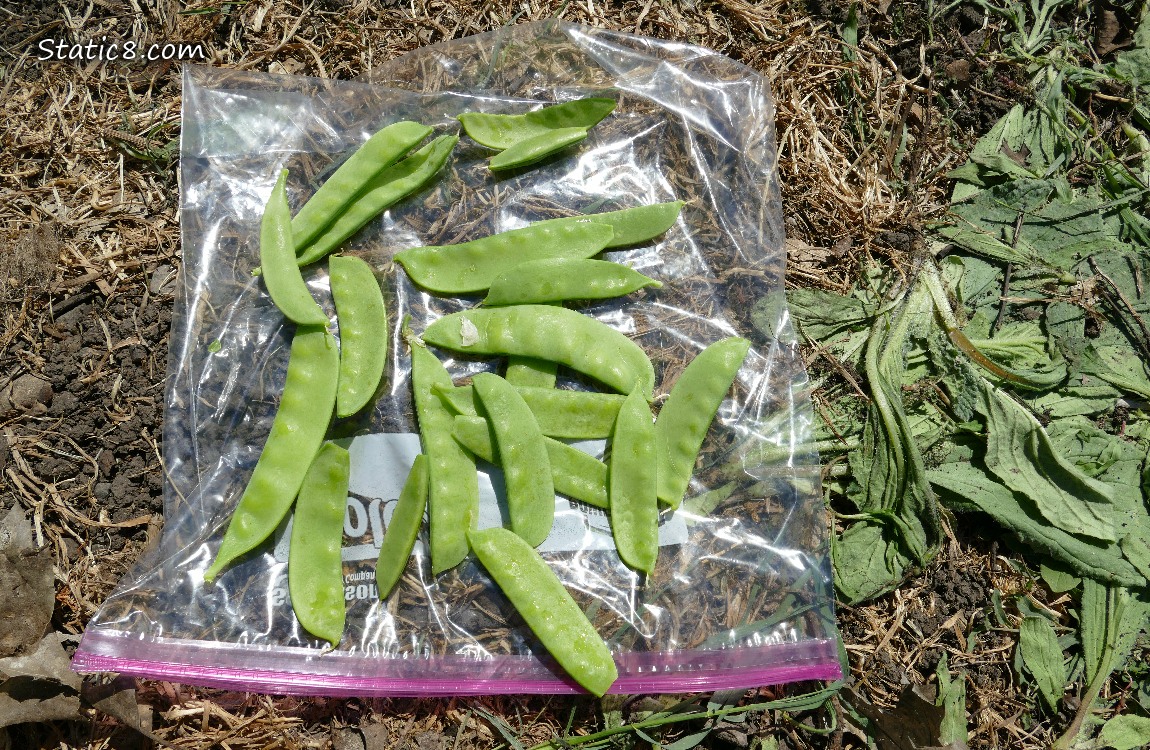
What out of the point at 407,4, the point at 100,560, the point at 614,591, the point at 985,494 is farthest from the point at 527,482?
the point at 407,4

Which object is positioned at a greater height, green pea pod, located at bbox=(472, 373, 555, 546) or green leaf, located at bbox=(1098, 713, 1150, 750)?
green pea pod, located at bbox=(472, 373, 555, 546)

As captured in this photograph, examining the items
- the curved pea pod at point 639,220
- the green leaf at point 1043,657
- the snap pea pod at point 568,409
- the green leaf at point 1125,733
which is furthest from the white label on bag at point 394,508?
the green leaf at point 1125,733

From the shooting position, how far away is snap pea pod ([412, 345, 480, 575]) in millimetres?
2539

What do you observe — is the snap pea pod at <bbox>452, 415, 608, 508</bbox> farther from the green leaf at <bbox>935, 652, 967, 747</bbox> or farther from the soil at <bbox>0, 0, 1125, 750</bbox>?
the green leaf at <bbox>935, 652, 967, 747</bbox>

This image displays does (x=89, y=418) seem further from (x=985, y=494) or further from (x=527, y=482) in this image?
(x=985, y=494)

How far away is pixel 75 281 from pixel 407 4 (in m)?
1.77

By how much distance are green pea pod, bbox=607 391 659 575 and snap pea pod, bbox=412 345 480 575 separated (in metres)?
0.51

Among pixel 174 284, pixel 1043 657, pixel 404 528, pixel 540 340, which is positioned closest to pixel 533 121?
pixel 540 340

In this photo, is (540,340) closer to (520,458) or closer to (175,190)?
(520,458)

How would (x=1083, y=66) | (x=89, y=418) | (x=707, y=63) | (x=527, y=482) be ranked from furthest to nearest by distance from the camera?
(x=1083, y=66), (x=707, y=63), (x=89, y=418), (x=527, y=482)

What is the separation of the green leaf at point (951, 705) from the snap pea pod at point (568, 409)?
1.63 metres

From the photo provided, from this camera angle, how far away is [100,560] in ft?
8.72

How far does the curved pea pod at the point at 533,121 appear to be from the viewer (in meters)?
2.89

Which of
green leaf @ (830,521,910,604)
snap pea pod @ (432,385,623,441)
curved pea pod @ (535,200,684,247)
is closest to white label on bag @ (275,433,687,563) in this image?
snap pea pod @ (432,385,623,441)
